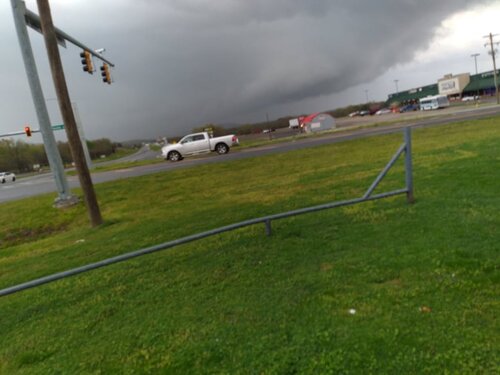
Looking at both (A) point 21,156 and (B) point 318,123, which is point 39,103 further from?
(A) point 21,156

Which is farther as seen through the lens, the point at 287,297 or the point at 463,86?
the point at 463,86

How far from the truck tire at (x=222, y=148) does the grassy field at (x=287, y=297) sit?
1964 cm

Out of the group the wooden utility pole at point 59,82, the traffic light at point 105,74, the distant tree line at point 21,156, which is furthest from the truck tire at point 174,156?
the distant tree line at point 21,156

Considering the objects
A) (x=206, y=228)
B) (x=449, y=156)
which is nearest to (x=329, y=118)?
(x=449, y=156)

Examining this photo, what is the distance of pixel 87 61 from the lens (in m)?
12.7

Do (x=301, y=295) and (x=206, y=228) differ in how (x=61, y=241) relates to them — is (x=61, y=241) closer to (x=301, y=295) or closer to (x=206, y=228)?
(x=206, y=228)

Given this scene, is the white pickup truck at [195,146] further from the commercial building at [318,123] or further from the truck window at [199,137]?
the commercial building at [318,123]

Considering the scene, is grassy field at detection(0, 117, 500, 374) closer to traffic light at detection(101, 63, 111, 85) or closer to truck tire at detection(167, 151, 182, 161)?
traffic light at detection(101, 63, 111, 85)

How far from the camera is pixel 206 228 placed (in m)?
5.84

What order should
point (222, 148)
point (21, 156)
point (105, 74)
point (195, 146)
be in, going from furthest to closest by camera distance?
1. point (21, 156)
2. point (222, 148)
3. point (195, 146)
4. point (105, 74)

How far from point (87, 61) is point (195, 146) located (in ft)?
42.2

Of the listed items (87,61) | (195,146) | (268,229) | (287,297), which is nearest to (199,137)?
(195,146)

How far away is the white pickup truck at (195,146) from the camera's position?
25172 mm

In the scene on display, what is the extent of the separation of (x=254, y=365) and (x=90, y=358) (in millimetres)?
1410
